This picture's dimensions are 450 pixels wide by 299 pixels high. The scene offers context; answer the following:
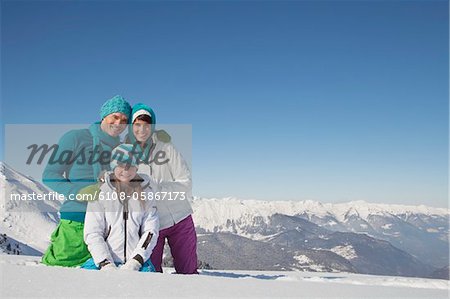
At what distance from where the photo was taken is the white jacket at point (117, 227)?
182 inches

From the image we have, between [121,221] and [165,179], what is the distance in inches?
45.1

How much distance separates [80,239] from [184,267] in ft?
6.40

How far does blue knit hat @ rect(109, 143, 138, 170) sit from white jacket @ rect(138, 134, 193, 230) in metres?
0.67

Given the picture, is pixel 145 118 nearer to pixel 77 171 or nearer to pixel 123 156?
pixel 123 156

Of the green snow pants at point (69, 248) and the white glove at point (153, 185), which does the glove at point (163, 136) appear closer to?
the white glove at point (153, 185)

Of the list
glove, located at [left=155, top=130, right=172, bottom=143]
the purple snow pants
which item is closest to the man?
glove, located at [left=155, top=130, right=172, bottom=143]

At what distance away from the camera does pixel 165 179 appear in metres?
5.73

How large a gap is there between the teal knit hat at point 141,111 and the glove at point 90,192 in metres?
1.14

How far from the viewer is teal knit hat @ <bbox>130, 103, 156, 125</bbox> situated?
5.47 m

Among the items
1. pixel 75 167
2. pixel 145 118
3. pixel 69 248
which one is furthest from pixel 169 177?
pixel 69 248

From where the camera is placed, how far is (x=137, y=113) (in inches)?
216

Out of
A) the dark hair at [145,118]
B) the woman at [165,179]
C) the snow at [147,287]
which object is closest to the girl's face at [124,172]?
the woman at [165,179]

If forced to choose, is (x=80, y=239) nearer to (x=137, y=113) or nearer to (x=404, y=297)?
(x=137, y=113)

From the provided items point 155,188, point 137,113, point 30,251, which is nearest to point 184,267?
point 155,188
